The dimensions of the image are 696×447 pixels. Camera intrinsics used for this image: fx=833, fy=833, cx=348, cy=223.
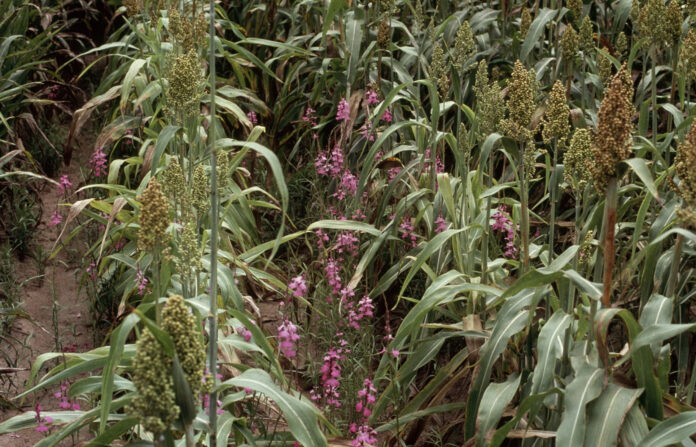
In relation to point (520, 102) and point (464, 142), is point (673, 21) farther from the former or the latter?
point (520, 102)

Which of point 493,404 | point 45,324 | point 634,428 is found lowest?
point 45,324

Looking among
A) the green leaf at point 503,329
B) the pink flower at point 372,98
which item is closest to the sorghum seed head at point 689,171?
the green leaf at point 503,329

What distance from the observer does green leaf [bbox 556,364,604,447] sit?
1.86 meters

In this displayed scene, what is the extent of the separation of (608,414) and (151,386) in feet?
3.58

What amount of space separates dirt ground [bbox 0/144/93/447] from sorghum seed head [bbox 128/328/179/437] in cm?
159

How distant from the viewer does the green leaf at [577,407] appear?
1.86 metres

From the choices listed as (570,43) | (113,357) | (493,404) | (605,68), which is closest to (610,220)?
(493,404)

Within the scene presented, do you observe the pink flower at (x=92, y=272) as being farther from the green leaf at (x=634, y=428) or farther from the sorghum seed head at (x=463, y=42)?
the green leaf at (x=634, y=428)

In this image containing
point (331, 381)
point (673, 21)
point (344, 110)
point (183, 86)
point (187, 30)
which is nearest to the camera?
point (183, 86)

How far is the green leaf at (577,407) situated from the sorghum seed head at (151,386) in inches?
37.6

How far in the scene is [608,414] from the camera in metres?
1.89

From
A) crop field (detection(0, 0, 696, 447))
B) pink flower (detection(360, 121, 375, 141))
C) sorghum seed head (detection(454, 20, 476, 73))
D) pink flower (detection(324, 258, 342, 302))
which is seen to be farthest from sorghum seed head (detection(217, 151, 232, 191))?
pink flower (detection(360, 121, 375, 141))

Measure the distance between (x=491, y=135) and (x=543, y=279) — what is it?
579 mm

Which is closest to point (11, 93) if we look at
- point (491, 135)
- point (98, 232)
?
point (98, 232)
